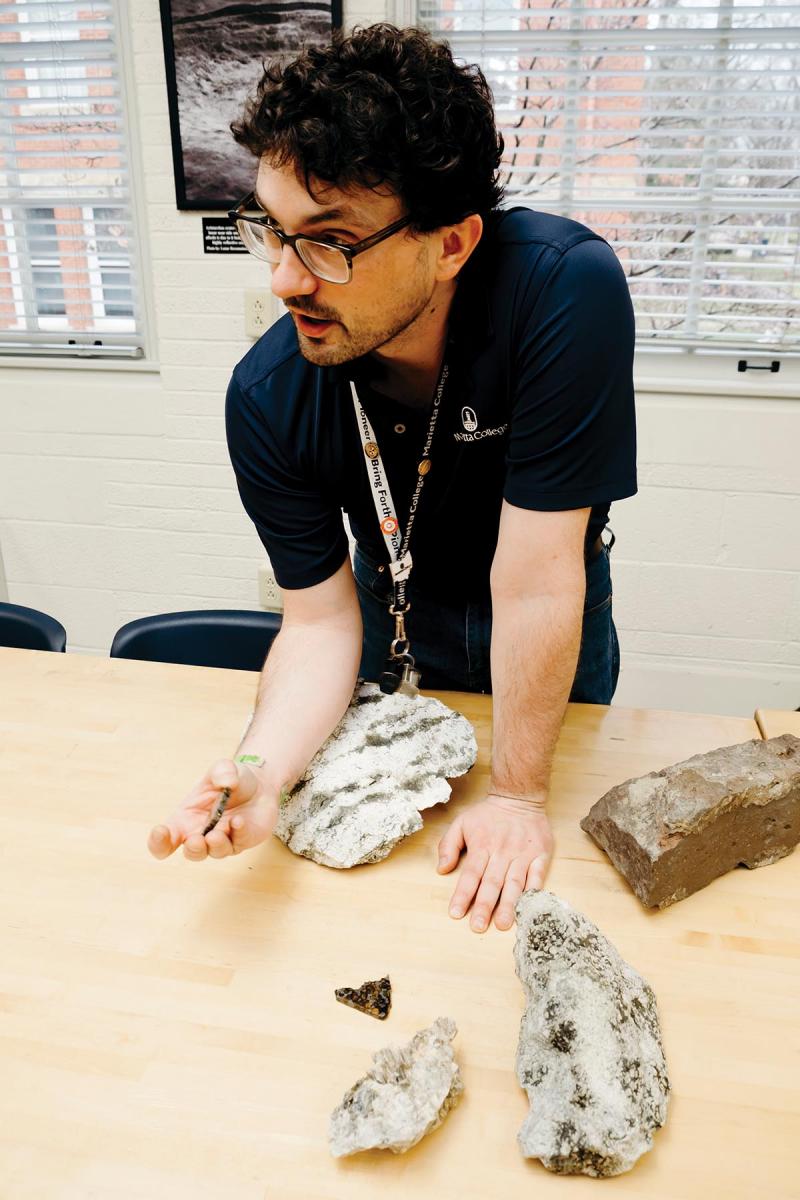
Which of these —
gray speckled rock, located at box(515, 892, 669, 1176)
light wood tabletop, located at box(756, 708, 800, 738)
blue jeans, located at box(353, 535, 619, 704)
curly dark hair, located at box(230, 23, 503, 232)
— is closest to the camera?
gray speckled rock, located at box(515, 892, 669, 1176)

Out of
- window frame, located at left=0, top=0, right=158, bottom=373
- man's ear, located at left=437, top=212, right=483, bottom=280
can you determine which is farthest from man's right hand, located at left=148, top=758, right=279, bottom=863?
window frame, located at left=0, top=0, right=158, bottom=373

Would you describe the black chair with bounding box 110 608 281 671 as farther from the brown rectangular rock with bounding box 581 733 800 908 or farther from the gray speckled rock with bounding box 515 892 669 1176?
the gray speckled rock with bounding box 515 892 669 1176

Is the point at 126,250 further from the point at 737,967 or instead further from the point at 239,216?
the point at 737,967

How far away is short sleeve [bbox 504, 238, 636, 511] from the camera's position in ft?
3.88

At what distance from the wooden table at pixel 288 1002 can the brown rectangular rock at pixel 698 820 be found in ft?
0.10

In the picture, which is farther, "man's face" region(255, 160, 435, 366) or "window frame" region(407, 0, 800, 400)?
"window frame" region(407, 0, 800, 400)

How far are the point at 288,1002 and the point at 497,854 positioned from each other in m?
0.33

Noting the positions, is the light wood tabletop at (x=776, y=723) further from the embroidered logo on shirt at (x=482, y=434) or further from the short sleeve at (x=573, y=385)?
the embroidered logo on shirt at (x=482, y=434)

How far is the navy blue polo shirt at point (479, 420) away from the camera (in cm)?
120

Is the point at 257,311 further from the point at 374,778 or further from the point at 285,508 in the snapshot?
the point at 374,778

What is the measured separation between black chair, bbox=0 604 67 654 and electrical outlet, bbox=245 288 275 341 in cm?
110

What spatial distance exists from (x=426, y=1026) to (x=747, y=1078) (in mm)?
322

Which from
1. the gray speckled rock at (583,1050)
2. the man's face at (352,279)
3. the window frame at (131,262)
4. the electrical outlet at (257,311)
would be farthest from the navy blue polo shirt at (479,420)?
the window frame at (131,262)

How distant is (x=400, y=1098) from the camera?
820 mm
